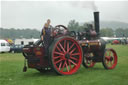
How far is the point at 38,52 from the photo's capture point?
21.6 feet

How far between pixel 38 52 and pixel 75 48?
1303 mm

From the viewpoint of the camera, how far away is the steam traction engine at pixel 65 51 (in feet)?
21.5

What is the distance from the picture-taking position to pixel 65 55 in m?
6.79

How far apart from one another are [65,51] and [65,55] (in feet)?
0.43

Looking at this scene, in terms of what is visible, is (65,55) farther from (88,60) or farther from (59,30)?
(88,60)

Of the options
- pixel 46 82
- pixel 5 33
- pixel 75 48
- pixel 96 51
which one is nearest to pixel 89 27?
pixel 96 51

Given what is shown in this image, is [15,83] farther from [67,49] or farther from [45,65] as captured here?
[67,49]

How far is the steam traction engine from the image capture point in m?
6.54

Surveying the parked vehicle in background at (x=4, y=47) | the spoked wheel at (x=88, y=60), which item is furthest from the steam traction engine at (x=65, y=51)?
the parked vehicle in background at (x=4, y=47)

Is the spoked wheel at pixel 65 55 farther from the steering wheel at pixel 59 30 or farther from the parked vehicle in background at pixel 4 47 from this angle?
the parked vehicle in background at pixel 4 47

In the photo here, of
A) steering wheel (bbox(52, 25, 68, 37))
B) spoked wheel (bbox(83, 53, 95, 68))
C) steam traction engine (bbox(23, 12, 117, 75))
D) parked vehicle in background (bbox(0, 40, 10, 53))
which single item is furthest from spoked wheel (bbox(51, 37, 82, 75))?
parked vehicle in background (bbox(0, 40, 10, 53))

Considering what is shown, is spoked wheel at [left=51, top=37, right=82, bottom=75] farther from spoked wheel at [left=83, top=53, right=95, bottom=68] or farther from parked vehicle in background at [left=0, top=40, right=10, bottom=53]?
parked vehicle in background at [left=0, top=40, right=10, bottom=53]

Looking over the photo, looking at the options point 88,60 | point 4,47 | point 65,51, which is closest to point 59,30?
point 65,51

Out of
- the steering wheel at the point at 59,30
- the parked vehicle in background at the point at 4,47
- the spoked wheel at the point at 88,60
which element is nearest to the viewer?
the steering wheel at the point at 59,30
